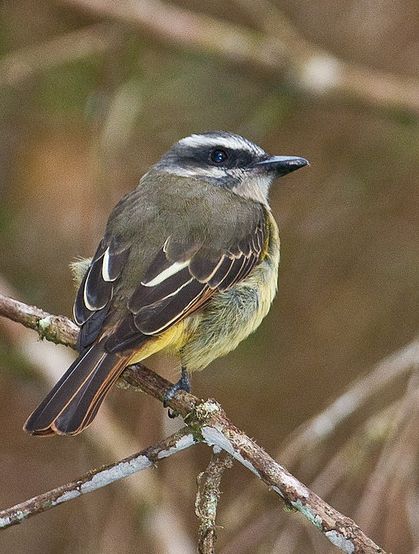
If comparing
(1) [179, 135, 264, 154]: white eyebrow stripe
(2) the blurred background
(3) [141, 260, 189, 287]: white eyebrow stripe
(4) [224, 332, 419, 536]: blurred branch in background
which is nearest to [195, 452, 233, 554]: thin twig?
(3) [141, 260, 189, 287]: white eyebrow stripe

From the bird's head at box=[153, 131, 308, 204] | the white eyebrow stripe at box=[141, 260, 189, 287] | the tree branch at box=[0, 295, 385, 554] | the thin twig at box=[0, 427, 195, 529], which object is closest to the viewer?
the tree branch at box=[0, 295, 385, 554]

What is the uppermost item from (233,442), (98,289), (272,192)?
(233,442)

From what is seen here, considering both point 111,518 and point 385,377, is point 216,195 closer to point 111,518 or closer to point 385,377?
point 385,377

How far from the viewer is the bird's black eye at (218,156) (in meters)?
4.32

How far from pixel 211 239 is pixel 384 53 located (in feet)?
10.00

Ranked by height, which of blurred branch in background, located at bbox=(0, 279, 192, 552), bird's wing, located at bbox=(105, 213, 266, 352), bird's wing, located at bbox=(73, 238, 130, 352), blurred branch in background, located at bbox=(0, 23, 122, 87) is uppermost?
bird's wing, located at bbox=(105, 213, 266, 352)

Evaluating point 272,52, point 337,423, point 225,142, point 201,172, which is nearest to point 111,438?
point 337,423

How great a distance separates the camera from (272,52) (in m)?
5.58

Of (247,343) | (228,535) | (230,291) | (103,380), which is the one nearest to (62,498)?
(103,380)

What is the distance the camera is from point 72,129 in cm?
636

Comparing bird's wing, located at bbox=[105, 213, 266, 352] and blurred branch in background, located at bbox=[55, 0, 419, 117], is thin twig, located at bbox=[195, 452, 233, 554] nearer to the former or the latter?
bird's wing, located at bbox=[105, 213, 266, 352]

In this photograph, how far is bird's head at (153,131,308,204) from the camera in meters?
4.29

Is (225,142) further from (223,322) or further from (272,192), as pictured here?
(272,192)

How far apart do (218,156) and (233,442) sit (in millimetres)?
1759
